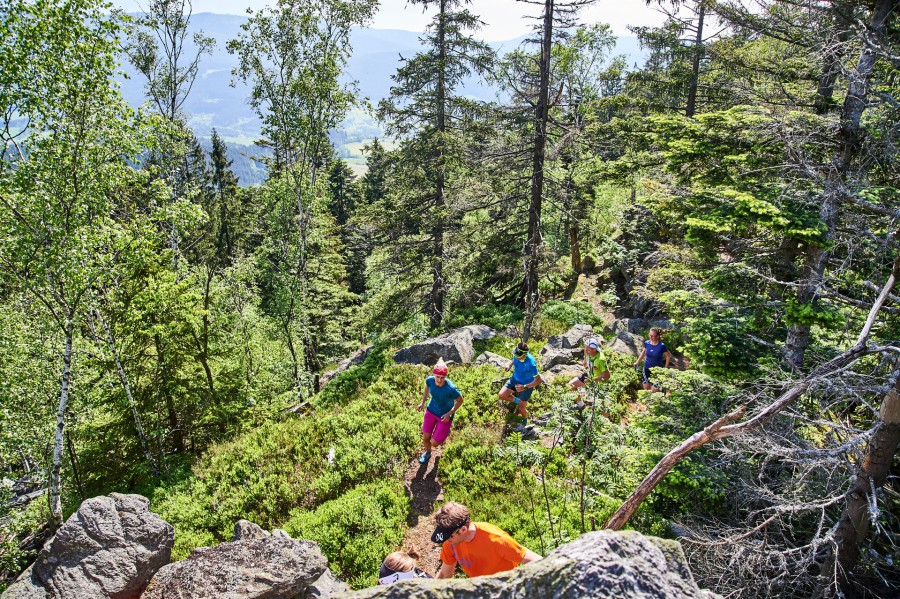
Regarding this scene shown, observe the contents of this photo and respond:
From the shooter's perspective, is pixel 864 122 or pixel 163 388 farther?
pixel 163 388

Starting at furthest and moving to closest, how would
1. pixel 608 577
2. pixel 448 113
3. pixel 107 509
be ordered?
pixel 448 113, pixel 107 509, pixel 608 577

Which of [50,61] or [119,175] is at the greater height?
[50,61]

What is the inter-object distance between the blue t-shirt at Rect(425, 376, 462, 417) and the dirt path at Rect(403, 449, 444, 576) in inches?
62.5

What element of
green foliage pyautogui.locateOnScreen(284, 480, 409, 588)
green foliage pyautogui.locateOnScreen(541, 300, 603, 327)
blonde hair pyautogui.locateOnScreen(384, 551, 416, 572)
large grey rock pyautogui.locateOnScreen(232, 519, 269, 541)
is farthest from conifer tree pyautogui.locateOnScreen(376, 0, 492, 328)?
blonde hair pyautogui.locateOnScreen(384, 551, 416, 572)

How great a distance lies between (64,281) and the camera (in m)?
9.67

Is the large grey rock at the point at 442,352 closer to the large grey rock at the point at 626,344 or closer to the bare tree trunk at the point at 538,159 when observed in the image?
the bare tree trunk at the point at 538,159

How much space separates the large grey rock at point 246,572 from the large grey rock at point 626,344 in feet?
35.5

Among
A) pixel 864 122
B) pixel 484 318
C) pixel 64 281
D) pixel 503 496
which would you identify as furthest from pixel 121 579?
pixel 484 318

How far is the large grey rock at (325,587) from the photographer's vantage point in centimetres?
613

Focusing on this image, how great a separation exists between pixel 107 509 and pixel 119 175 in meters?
7.53

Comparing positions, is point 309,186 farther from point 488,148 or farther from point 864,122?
point 864,122

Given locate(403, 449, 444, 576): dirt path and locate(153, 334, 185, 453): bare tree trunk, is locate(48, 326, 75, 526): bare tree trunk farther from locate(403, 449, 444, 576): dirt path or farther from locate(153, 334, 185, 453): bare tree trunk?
locate(403, 449, 444, 576): dirt path

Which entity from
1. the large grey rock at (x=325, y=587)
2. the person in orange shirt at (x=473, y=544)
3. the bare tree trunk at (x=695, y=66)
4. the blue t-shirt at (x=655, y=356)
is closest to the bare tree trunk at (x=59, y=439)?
the large grey rock at (x=325, y=587)

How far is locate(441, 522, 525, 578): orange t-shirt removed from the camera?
14.1 feet
